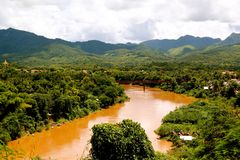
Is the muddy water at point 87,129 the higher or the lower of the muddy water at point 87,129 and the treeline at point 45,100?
the lower

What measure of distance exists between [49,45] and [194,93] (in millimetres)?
118327

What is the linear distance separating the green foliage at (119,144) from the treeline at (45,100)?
8.32 metres

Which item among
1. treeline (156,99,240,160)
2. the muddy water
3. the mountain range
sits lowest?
the muddy water

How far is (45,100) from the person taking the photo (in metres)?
31.5

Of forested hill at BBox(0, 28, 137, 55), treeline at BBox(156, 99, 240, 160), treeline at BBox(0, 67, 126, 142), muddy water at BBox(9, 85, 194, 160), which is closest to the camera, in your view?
treeline at BBox(156, 99, 240, 160)

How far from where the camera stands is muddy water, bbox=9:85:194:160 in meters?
25.1

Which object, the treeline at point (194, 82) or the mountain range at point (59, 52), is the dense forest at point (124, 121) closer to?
the treeline at point (194, 82)

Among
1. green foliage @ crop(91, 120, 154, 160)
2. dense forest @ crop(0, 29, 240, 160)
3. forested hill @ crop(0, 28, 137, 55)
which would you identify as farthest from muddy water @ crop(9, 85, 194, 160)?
forested hill @ crop(0, 28, 137, 55)

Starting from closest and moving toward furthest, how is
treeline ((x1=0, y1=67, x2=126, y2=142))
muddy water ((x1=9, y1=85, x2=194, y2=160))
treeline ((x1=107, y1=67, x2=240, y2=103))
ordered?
1. muddy water ((x1=9, y1=85, x2=194, y2=160))
2. treeline ((x1=0, y1=67, x2=126, y2=142))
3. treeline ((x1=107, y1=67, x2=240, y2=103))

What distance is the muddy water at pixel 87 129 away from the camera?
82.2ft

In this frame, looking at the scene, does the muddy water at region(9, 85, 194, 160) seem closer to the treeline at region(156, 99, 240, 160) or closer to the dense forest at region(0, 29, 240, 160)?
the dense forest at region(0, 29, 240, 160)

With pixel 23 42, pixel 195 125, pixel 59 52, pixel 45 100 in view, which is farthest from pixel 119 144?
Result: pixel 23 42

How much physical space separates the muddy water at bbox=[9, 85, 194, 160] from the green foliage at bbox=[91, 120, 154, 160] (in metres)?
2.35

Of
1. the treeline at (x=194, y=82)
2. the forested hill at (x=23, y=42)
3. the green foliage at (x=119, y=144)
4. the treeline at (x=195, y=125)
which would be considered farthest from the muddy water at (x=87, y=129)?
the forested hill at (x=23, y=42)
